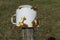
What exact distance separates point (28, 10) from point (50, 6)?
3.20 metres

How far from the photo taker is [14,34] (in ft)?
14.7

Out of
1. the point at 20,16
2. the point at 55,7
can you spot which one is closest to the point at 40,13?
the point at 55,7

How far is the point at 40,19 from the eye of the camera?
17.0ft

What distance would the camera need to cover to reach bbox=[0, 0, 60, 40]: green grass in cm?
448

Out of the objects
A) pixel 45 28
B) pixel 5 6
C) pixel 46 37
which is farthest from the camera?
pixel 5 6

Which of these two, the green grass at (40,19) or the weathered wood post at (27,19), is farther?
the green grass at (40,19)

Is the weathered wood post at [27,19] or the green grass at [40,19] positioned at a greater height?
the weathered wood post at [27,19]

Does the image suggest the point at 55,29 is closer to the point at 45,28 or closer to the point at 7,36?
the point at 45,28

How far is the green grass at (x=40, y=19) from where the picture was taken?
4.48m

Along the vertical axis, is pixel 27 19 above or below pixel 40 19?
above

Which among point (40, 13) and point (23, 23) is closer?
point (23, 23)

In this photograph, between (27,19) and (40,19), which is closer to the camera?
(27,19)

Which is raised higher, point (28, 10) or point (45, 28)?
point (28, 10)

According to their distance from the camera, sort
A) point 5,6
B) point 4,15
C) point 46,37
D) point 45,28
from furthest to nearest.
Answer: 1. point 5,6
2. point 4,15
3. point 45,28
4. point 46,37
